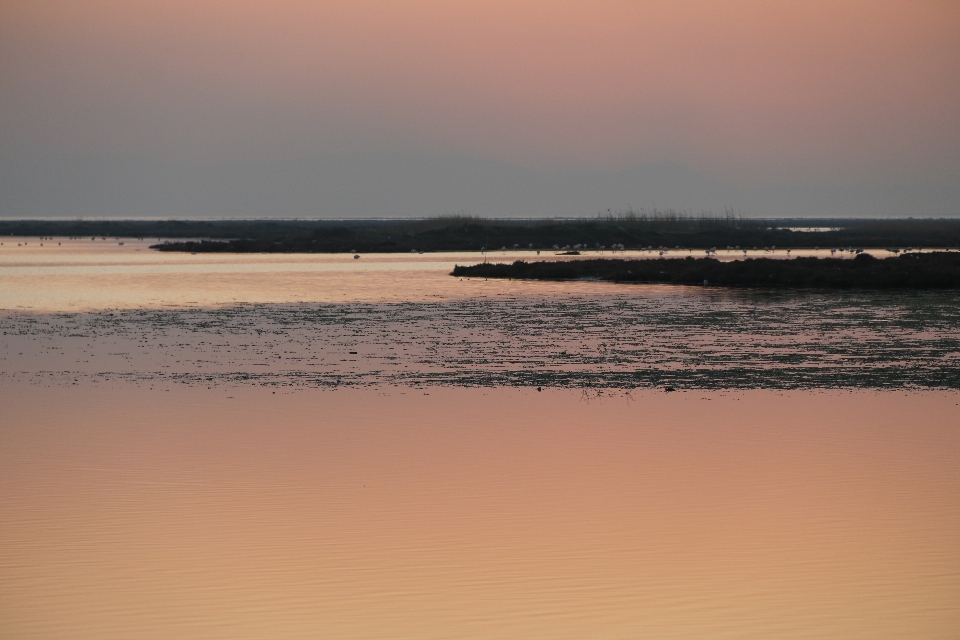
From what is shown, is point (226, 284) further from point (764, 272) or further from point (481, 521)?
point (481, 521)

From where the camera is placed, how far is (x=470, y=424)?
17062 millimetres

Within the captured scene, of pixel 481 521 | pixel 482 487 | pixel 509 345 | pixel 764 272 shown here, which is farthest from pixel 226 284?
pixel 481 521

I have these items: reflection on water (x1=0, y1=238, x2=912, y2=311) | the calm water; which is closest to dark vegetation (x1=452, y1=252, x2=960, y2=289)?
reflection on water (x1=0, y1=238, x2=912, y2=311)

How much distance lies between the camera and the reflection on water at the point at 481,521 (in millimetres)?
8914

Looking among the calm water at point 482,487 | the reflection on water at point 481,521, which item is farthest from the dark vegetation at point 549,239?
the reflection on water at point 481,521

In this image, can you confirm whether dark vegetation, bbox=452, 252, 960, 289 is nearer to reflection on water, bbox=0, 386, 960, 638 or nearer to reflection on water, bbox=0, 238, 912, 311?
reflection on water, bbox=0, 238, 912, 311

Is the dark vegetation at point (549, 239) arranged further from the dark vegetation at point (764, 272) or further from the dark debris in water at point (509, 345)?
the dark debris in water at point (509, 345)

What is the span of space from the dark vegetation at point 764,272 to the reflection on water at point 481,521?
32.2 m

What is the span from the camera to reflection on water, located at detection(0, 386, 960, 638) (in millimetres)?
8914

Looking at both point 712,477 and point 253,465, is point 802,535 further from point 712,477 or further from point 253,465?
point 253,465

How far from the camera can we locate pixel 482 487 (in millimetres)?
13062

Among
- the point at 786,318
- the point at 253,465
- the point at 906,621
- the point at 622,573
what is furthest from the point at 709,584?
the point at 786,318

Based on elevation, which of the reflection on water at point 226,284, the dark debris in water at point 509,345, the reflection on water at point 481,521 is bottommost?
the reflection on water at point 481,521

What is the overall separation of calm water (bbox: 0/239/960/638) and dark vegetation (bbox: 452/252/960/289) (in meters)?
21.0
